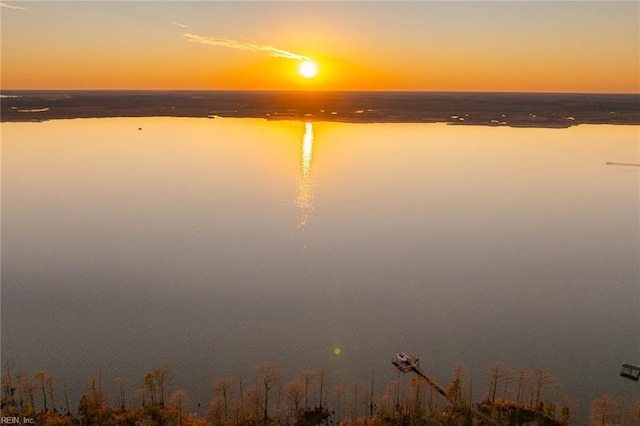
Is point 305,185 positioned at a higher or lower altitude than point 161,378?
higher

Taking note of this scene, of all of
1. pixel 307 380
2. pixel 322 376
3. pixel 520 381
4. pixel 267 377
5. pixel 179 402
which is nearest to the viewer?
pixel 179 402

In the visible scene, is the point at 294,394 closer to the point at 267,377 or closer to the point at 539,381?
the point at 267,377

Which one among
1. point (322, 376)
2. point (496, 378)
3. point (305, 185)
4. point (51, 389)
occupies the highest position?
point (305, 185)

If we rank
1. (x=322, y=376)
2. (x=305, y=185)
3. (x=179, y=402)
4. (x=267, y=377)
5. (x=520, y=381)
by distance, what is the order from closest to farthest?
(x=179, y=402)
(x=322, y=376)
(x=520, y=381)
(x=267, y=377)
(x=305, y=185)

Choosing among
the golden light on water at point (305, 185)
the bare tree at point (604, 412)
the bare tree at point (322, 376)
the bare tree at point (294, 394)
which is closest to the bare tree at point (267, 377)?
the bare tree at point (294, 394)

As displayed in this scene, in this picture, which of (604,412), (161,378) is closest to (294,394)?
(161,378)

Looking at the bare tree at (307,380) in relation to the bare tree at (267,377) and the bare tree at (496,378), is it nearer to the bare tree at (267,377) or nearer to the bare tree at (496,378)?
the bare tree at (267,377)

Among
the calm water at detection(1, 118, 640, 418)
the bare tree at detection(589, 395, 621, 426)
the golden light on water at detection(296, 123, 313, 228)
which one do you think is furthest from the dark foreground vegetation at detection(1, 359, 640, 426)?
the golden light on water at detection(296, 123, 313, 228)

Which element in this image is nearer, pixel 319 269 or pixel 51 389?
pixel 51 389
